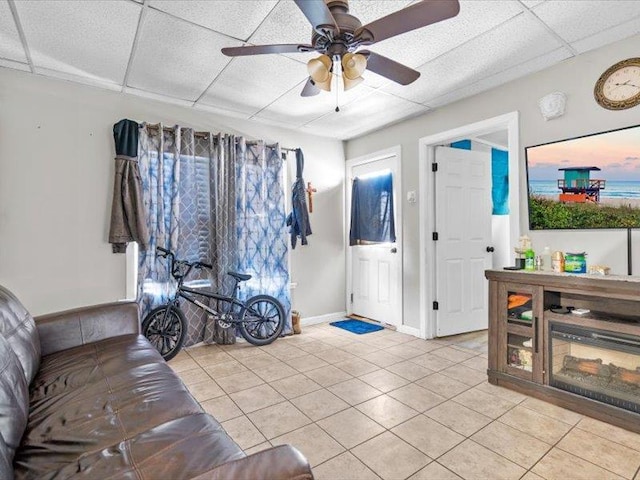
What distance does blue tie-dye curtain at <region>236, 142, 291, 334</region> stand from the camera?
380 cm

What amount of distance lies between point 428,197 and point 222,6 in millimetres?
2717

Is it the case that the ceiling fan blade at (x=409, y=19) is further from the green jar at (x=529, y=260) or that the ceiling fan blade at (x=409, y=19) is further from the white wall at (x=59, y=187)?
the white wall at (x=59, y=187)

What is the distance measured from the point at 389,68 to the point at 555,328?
2.10m

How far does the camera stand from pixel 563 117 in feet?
8.84

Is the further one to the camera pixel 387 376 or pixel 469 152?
pixel 469 152

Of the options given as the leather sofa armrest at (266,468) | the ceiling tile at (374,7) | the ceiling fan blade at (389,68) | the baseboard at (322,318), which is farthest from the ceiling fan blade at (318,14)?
the baseboard at (322,318)

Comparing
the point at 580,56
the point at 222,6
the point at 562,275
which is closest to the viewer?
the point at 222,6

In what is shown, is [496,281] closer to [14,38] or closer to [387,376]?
[387,376]

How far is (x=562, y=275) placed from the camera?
2.33 meters

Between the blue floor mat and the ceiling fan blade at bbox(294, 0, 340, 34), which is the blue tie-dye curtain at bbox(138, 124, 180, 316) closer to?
the blue floor mat

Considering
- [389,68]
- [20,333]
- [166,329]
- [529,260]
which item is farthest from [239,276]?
[529,260]

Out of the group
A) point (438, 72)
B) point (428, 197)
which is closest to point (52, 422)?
point (438, 72)

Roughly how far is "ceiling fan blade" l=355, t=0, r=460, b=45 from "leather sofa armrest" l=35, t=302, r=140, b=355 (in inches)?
92.0

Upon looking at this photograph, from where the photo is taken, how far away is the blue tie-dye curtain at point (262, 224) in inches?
150
